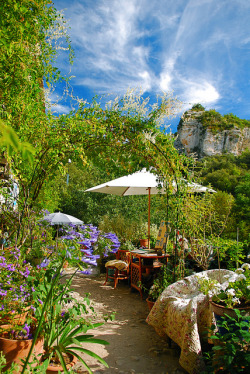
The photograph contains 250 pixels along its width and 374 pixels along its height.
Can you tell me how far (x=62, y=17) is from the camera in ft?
10.0

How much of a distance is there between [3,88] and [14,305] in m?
1.85

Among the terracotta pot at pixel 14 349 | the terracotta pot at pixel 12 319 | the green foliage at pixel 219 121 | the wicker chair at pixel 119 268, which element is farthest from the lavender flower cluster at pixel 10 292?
the green foliage at pixel 219 121

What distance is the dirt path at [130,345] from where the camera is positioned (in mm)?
2336

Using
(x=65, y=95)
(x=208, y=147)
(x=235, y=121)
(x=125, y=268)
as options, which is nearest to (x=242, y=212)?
(x=125, y=268)

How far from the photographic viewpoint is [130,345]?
→ 279 cm

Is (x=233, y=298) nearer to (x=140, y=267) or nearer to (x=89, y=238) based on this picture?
(x=89, y=238)

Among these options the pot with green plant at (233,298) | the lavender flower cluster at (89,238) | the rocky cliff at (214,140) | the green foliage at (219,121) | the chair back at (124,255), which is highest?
the green foliage at (219,121)

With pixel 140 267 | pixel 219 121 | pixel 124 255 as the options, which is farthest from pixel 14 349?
pixel 219 121

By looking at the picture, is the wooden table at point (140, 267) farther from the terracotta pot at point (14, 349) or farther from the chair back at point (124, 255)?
the terracotta pot at point (14, 349)

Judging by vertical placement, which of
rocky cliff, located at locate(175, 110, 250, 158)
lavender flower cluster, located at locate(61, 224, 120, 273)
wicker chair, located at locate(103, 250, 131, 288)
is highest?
rocky cliff, located at locate(175, 110, 250, 158)

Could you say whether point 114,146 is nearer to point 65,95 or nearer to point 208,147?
point 65,95

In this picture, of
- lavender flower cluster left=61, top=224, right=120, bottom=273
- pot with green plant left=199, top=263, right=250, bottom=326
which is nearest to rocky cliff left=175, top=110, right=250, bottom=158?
lavender flower cluster left=61, top=224, right=120, bottom=273

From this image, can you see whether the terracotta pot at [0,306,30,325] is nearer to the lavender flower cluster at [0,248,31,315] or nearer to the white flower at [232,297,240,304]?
the lavender flower cluster at [0,248,31,315]

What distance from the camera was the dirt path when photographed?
2.34 m
